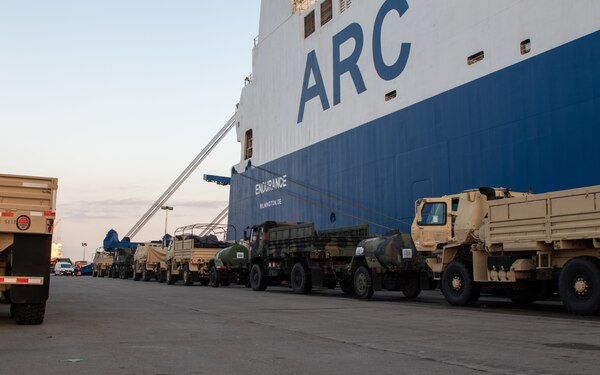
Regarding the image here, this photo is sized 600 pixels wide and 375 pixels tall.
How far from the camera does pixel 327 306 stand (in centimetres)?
1420

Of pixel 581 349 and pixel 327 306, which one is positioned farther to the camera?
pixel 327 306

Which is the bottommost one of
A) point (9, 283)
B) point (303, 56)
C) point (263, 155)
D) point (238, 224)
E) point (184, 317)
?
point (184, 317)

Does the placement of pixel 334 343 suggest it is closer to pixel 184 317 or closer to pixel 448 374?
pixel 448 374

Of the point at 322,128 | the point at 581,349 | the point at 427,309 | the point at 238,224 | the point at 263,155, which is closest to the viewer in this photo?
the point at 581,349

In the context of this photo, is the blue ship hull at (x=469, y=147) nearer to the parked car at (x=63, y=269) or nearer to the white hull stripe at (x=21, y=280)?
the white hull stripe at (x=21, y=280)

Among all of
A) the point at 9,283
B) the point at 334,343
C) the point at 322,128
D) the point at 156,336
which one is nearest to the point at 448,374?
the point at 334,343

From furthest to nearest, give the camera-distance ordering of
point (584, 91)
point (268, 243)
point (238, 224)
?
1. point (238, 224)
2. point (268, 243)
3. point (584, 91)

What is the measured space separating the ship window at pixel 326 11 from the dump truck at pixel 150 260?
630 inches

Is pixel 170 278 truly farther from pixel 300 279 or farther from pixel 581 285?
pixel 581 285

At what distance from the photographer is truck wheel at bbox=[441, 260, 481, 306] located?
13.8 meters

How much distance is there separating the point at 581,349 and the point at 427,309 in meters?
6.47

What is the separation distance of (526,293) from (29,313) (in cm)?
1119

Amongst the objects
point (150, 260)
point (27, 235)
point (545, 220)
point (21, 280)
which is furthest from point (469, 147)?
point (150, 260)

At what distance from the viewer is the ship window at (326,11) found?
3020cm
